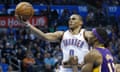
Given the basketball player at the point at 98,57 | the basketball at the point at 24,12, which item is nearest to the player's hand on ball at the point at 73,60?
the basketball at the point at 24,12

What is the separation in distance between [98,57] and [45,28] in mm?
12580

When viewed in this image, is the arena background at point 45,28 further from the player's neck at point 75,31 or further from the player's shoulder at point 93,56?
the player's shoulder at point 93,56

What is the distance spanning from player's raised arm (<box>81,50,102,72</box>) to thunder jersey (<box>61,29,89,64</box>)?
7.35ft

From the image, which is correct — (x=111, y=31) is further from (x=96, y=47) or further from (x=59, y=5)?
(x=96, y=47)

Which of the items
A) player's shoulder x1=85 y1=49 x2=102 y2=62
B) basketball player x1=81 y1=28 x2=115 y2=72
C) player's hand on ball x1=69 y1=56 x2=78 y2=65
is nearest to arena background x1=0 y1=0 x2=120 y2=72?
player's hand on ball x1=69 y1=56 x2=78 y2=65

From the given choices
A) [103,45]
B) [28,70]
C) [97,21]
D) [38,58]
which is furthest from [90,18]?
[103,45]

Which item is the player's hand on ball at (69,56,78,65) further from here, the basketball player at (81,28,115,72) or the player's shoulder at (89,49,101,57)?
the player's shoulder at (89,49,101,57)

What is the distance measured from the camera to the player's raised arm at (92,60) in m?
5.75

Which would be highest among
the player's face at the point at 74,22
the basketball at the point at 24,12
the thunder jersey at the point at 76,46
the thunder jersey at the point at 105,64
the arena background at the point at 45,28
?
the basketball at the point at 24,12

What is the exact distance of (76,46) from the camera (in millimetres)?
8117

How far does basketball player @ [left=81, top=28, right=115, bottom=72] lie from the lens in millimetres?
5770

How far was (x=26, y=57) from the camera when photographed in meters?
14.5

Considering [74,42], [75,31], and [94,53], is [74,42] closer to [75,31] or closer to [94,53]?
[75,31]

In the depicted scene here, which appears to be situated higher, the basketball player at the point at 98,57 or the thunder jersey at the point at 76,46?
A: the basketball player at the point at 98,57
